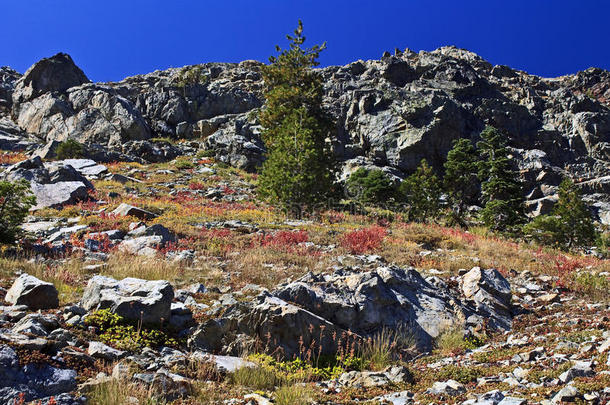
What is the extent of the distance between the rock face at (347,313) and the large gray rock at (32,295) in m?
2.69

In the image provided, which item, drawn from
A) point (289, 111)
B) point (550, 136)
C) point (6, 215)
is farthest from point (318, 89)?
point (550, 136)

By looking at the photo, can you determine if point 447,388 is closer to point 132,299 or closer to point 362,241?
point 132,299

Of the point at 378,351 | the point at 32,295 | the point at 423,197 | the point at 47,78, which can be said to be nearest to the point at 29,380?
the point at 32,295

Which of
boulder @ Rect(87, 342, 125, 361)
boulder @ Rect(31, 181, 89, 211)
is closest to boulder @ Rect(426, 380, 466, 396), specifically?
boulder @ Rect(87, 342, 125, 361)

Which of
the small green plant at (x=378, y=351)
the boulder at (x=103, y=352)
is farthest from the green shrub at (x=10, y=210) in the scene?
the small green plant at (x=378, y=351)

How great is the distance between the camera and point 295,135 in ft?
78.5

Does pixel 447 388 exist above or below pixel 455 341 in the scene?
above

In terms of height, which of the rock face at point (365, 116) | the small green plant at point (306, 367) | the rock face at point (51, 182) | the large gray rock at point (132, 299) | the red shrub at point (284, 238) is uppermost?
the rock face at point (365, 116)

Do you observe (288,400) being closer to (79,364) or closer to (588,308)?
(79,364)

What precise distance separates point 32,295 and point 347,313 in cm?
563

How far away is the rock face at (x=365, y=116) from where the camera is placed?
168ft

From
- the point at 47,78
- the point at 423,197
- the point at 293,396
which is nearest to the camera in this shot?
the point at 293,396

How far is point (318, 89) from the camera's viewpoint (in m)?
30.2

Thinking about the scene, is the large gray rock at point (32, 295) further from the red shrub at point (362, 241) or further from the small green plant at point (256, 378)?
the red shrub at point (362, 241)
